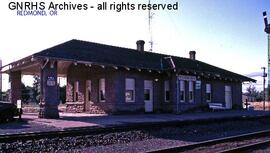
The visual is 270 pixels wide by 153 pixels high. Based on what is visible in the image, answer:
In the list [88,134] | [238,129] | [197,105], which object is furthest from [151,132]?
[197,105]

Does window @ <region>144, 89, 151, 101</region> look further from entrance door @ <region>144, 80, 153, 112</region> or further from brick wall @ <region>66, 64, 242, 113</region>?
brick wall @ <region>66, 64, 242, 113</region>

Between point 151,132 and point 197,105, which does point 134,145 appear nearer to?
point 151,132

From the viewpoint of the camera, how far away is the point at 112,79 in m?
26.3

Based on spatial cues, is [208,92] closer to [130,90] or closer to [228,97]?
[228,97]

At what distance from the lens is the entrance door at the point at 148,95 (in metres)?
29.0

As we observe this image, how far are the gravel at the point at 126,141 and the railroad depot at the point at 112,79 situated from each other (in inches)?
311

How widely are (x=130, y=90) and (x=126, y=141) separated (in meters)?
13.6

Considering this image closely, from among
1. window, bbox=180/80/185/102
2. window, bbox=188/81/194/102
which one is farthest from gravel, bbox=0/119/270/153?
window, bbox=188/81/194/102

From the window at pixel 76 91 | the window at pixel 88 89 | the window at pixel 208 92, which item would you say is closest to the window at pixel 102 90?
the window at pixel 88 89

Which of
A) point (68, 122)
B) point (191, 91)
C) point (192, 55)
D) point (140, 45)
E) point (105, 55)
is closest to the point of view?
point (68, 122)

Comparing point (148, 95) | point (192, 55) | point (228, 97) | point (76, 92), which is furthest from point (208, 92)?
point (76, 92)

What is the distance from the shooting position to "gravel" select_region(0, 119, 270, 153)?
1202 centimetres

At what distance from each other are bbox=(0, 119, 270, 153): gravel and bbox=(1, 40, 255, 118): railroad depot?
7906 mm

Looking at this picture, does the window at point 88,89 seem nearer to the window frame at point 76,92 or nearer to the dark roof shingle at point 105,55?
the window frame at point 76,92
